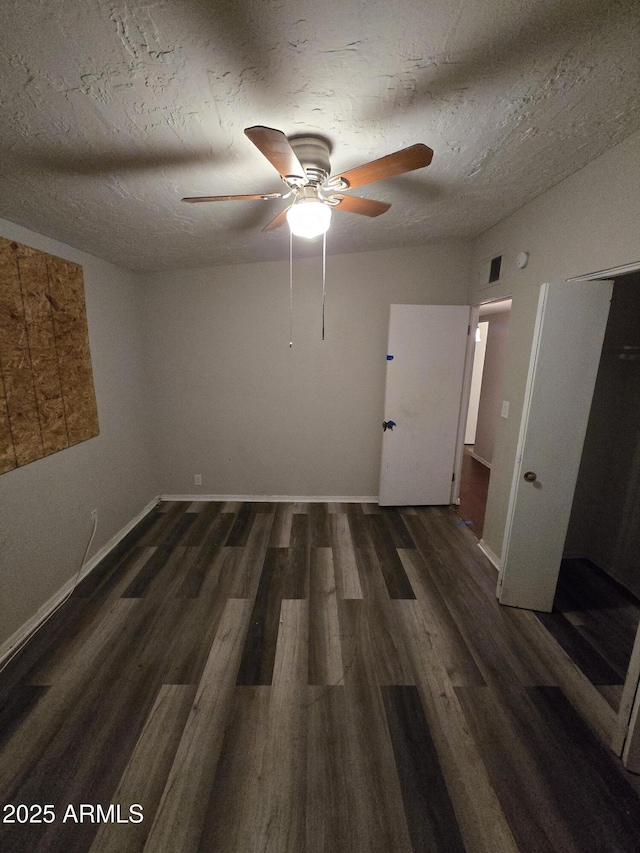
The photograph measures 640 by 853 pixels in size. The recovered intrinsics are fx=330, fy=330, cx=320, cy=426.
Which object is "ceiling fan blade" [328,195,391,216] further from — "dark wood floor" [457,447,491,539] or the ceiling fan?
"dark wood floor" [457,447,491,539]

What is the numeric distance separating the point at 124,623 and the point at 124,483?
4.48 ft

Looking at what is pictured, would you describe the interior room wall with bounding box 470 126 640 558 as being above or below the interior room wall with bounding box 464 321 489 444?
above

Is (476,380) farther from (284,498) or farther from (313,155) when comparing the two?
(313,155)

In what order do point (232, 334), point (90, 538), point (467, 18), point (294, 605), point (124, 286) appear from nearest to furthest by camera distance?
1. point (467, 18)
2. point (294, 605)
3. point (90, 538)
4. point (124, 286)
5. point (232, 334)

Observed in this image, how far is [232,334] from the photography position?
338 centimetres

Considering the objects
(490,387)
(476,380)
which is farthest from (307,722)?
(476,380)

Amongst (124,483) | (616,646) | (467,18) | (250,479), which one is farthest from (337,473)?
(467,18)

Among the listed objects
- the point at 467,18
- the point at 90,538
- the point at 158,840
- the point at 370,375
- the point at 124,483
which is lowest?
the point at 158,840

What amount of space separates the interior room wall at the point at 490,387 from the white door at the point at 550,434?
9.03 feet

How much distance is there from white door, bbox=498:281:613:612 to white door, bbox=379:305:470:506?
1369mm

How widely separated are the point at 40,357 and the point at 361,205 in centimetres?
213

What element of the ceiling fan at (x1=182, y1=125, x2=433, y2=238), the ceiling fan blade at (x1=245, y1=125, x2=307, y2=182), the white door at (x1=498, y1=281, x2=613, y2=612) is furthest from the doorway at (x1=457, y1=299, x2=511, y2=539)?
the ceiling fan blade at (x1=245, y1=125, x2=307, y2=182)

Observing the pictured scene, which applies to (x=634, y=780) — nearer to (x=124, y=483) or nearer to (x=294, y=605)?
(x=294, y=605)

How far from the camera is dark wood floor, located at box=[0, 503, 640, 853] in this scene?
120 cm
